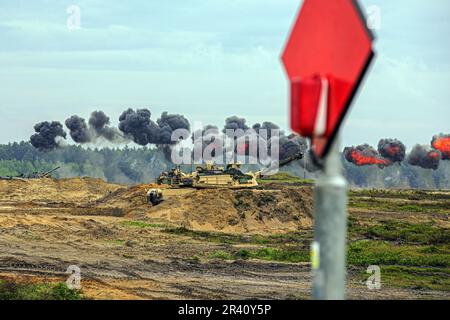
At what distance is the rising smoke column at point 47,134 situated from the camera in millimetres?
113625

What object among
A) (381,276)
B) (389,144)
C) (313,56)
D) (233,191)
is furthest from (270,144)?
(313,56)

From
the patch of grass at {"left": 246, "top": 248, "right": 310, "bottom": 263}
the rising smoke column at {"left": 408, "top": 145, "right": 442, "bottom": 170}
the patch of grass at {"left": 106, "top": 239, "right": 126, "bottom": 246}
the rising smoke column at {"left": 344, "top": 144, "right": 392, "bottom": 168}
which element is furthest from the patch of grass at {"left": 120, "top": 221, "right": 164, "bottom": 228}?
the rising smoke column at {"left": 408, "top": 145, "right": 442, "bottom": 170}

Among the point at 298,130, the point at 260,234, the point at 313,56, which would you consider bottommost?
the point at 260,234

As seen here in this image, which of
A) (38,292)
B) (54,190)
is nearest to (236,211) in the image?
(38,292)

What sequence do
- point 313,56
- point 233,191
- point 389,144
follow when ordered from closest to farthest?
point 313,56 → point 233,191 → point 389,144

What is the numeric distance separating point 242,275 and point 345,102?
27.6 metres

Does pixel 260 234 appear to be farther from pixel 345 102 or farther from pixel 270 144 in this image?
pixel 270 144

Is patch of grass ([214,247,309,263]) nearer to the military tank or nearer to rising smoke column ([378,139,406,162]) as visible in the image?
the military tank

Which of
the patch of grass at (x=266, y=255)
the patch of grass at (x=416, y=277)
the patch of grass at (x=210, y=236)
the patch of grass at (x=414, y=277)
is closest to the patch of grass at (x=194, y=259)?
the patch of grass at (x=266, y=255)

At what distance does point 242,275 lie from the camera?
2964cm

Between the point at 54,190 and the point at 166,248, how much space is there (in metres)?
56.4

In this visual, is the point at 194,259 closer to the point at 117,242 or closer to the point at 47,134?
the point at 117,242

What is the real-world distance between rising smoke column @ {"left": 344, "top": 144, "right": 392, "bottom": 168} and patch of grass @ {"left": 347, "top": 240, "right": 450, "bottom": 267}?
87343 mm

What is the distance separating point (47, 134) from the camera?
375 feet
